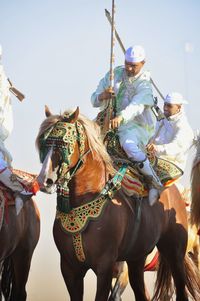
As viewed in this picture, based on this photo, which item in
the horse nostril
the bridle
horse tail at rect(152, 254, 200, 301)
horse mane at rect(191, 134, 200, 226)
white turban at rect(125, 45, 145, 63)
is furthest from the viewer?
horse tail at rect(152, 254, 200, 301)

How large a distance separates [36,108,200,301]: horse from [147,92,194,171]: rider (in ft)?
6.16

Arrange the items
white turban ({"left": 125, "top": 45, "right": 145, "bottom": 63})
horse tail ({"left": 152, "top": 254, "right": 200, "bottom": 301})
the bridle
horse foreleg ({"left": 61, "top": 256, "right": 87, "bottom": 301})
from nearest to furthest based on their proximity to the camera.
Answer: the bridle < horse foreleg ({"left": 61, "top": 256, "right": 87, "bottom": 301}) < white turban ({"left": 125, "top": 45, "right": 145, "bottom": 63}) < horse tail ({"left": 152, "top": 254, "right": 200, "bottom": 301})

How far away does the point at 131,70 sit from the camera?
10.8 meters

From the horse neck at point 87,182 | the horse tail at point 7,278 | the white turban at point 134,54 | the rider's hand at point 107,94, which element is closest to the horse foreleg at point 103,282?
the horse neck at point 87,182

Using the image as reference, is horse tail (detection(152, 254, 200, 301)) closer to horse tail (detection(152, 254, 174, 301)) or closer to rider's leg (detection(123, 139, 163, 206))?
horse tail (detection(152, 254, 174, 301))

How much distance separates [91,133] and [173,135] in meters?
3.02

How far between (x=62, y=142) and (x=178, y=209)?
2.83 m

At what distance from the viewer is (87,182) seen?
31.8 feet

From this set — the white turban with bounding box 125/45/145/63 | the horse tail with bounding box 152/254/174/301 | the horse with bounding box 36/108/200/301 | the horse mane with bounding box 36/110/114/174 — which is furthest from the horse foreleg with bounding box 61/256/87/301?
the white turban with bounding box 125/45/145/63

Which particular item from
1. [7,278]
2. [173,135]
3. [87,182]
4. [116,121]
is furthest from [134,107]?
[7,278]

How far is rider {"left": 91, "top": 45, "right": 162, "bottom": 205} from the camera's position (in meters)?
10.4

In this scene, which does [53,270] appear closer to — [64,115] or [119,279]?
[119,279]

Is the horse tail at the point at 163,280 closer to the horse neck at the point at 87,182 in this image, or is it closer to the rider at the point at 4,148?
the rider at the point at 4,148

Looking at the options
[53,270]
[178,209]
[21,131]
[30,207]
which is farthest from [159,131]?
[21,131]
